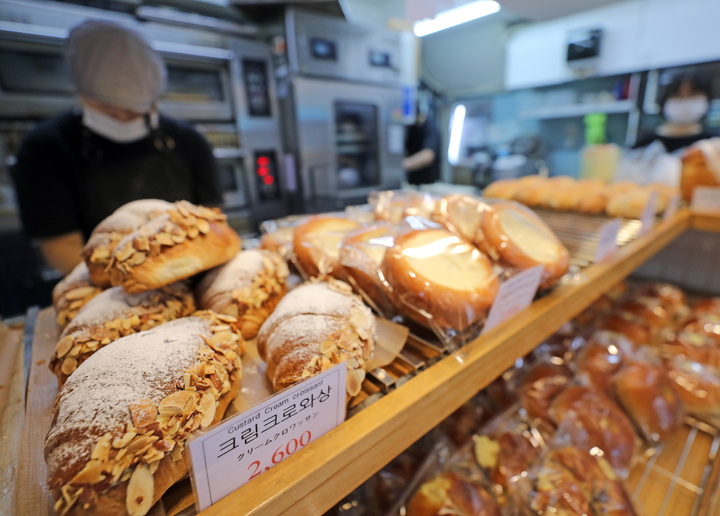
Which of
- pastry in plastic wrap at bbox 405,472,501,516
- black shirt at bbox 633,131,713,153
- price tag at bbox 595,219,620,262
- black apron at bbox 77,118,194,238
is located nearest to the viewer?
pastry in plastic wrap at bbox 405,472,501,516

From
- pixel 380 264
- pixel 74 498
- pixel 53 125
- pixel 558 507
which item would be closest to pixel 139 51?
pixel 53 125

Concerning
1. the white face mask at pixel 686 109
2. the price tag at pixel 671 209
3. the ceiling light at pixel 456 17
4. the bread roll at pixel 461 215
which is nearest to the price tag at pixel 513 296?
the bread roll at pixel 461 215

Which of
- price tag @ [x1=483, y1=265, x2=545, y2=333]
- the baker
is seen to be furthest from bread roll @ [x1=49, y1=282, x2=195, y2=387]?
the baker

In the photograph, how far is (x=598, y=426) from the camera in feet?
3.23

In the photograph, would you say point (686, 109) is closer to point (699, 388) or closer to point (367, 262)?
point (699, 388)

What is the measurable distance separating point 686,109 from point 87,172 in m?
4.64

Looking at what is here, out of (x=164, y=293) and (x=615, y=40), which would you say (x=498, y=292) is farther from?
(x=615, y=40)

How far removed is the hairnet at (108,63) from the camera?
4.47 feet

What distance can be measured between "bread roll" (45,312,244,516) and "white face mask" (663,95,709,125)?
14.6 feet

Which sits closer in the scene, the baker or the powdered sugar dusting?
the powdered sugar dusting

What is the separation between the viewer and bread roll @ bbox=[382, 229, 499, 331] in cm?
64

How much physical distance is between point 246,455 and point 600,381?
3.99 ft

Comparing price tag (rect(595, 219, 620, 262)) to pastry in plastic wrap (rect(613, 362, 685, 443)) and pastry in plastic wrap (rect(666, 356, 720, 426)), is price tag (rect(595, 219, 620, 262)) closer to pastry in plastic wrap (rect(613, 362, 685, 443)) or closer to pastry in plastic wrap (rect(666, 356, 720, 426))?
pastry in plastic wrap (rect(613, 362, 685, 443))

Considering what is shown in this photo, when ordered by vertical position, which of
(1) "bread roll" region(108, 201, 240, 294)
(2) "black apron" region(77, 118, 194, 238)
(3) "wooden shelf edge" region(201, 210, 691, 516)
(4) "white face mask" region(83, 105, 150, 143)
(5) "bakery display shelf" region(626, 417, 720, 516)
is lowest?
(5) "bakery display shelf" region(626, 417, 720, 516)
